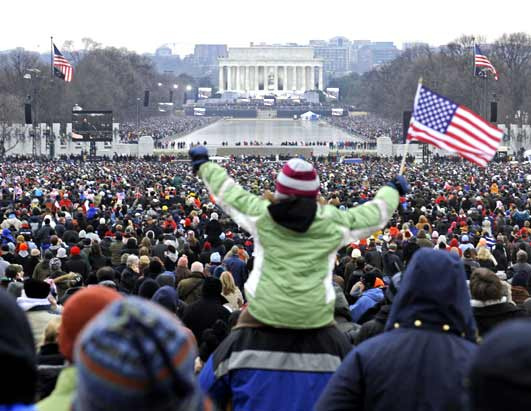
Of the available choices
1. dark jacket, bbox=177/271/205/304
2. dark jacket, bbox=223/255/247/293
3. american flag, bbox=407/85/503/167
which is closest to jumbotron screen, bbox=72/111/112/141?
dark jacket, bbox=223/255/247/293

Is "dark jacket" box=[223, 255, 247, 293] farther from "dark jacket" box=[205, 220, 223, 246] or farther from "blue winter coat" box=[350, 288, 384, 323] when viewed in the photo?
"dark jacket" box=[205, 220, 223, 246]

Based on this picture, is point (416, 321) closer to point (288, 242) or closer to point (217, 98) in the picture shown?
point (288, 242)

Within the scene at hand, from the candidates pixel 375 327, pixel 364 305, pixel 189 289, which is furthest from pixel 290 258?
pixel 189 289

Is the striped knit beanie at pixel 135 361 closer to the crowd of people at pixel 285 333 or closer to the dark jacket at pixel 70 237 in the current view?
the crowd of people at pixel 285 333

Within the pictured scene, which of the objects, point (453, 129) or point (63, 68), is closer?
point (453, 129)

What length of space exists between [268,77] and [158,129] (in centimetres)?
7538

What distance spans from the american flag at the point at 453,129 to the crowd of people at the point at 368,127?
79005 mm

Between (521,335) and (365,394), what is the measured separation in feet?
4.37

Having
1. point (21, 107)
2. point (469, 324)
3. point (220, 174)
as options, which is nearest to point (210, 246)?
point (220, 174)

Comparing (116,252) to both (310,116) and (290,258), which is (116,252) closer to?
(290,258)

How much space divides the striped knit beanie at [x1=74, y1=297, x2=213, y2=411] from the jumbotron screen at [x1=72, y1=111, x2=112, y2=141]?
57526mm

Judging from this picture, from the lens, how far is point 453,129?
7652 millimetres

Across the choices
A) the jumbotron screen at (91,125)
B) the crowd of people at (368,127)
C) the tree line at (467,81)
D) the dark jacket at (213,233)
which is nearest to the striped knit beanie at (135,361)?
the dark jacket at (213,233)

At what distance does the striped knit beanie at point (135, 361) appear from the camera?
8.71 ft
